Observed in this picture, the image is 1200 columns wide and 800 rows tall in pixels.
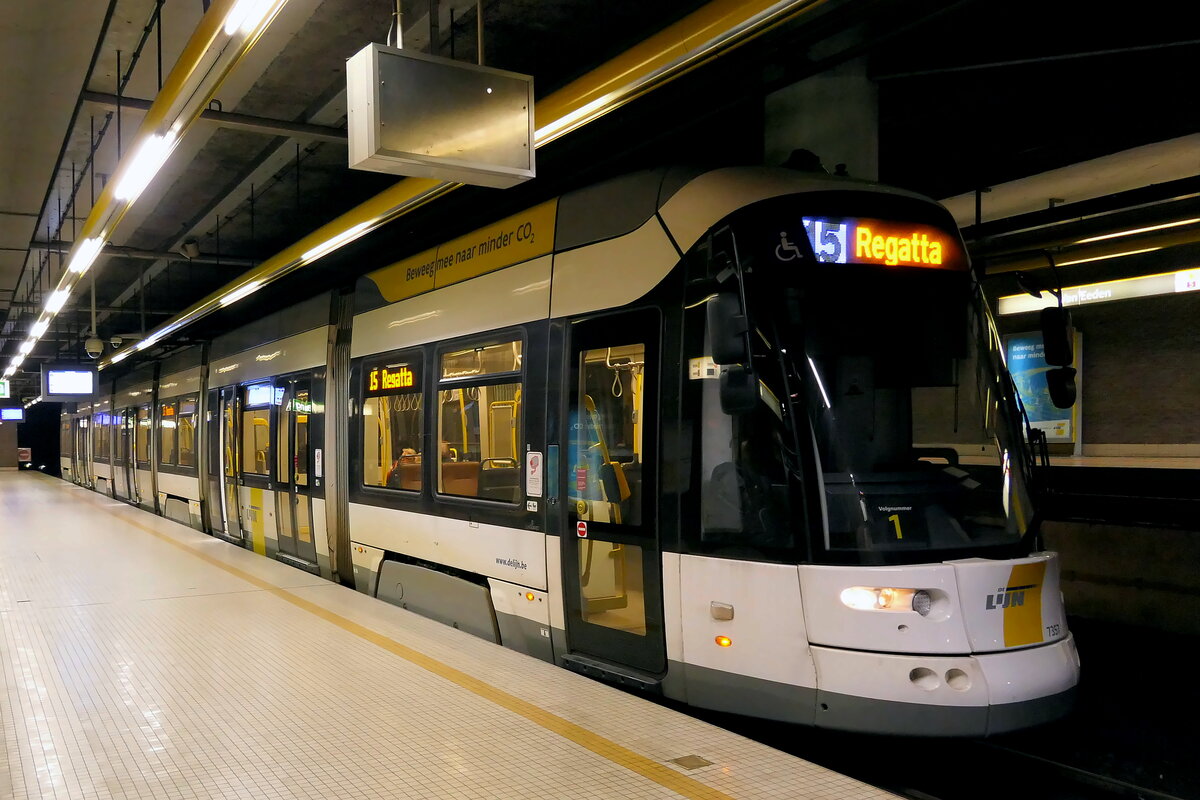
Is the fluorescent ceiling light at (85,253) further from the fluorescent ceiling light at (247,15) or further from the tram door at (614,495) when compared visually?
the tram door at (614,495)

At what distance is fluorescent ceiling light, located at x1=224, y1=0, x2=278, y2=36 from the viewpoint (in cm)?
411

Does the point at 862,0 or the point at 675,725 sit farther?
the point at 862,0

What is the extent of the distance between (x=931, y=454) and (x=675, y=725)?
1906 millimetres

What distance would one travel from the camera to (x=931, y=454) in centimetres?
474

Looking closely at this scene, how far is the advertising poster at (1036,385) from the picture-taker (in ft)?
44.4

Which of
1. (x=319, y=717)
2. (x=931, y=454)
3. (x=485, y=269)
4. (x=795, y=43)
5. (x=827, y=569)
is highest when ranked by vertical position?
(x=795, y=43)

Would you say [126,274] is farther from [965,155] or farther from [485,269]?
[965,155]

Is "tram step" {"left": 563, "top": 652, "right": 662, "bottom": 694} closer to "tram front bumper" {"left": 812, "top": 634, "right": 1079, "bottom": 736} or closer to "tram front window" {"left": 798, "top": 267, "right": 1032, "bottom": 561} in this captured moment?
"tram front bumper" {"left": 812, "top": 634, "right": 1079, "bottom": 736}

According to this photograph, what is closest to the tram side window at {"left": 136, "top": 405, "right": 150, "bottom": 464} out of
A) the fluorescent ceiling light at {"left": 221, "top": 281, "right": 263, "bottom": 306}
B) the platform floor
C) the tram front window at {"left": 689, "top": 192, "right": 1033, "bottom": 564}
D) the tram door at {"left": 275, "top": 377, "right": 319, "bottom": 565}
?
the fluorescent ceiling light at {"left": 221, "top": 281, "right": 263, "bottom": 306}

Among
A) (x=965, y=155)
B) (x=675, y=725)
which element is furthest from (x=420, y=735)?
(x=965, y=155)

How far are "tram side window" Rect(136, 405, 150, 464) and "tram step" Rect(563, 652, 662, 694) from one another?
627 inches

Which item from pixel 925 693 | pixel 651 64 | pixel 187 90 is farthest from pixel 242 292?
pixel 925 693

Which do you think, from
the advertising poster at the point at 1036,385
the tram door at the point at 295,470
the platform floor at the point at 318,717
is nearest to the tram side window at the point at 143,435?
the tram door at the point at 295,470

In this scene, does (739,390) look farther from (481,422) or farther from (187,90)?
(187,90)
